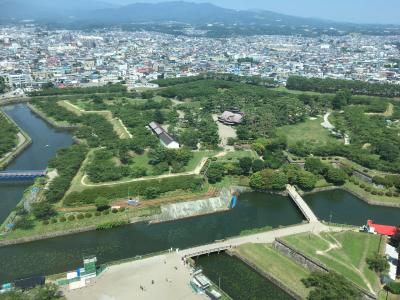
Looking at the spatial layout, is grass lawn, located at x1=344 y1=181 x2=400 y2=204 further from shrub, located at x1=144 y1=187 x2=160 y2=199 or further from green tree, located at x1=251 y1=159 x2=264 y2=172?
shrub, located at x1=144 y1=187 x2=160 y2=199

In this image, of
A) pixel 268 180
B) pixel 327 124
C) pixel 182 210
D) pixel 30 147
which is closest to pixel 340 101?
pixel 327 124

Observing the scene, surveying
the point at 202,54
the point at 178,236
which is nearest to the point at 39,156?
the point at 178,236

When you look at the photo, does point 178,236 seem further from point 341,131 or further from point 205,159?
point 341,131

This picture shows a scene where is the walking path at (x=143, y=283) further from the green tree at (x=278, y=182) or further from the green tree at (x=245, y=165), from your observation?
the green tree at (x=245, y=165)

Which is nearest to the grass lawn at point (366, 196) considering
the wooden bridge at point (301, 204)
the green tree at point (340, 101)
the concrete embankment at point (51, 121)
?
the wooden bridge at point (301, 204)

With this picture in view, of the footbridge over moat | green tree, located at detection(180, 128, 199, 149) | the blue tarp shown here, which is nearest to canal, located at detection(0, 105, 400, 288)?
the blue tarp
